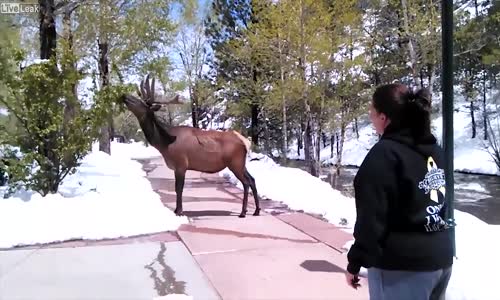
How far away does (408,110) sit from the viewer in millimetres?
2324

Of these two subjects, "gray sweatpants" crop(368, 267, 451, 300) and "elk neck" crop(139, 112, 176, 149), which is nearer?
"gray sweatpants" crop(368, 267, 451, 300)

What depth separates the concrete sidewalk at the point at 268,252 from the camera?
4.25m

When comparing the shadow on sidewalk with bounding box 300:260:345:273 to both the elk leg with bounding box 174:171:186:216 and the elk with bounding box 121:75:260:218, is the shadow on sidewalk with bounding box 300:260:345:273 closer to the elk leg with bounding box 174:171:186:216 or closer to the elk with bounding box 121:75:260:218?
the elk with bounding box 121:75:260:218

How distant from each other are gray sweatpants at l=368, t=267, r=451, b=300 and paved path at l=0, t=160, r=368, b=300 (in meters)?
1.83

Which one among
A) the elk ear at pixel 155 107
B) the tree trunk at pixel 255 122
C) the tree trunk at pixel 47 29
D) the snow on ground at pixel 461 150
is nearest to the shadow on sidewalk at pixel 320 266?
the elk ear at pixel 155 107

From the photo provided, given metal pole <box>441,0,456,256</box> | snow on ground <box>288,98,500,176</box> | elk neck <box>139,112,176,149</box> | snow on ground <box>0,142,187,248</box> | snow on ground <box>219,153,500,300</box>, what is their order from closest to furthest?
snow on ground <box>219,153,500,300</box>, metal pole <box>441,0,456,256</box>, snow on ground <box>0,142,187,248</box>, elk neck <box>139,112,176,149</box>, snow on ground <box>288,98,500,176</box>

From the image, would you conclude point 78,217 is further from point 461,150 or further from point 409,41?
point 461,150

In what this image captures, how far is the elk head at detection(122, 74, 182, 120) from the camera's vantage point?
25.4ft

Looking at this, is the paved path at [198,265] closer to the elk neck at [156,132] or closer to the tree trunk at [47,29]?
the elk neck at [156,132]

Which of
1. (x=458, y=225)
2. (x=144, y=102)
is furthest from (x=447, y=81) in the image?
(x=144, y=102)

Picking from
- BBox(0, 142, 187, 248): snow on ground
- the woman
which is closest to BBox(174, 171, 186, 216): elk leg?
BBox(0, 142, 187, 248): snow on ground

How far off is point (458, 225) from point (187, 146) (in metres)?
4.06

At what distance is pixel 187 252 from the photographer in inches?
217

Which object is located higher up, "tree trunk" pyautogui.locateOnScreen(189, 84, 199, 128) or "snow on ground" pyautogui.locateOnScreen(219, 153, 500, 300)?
"tree trunk" pyautogui.locateOnScreen(189, 84, 199, 128)
